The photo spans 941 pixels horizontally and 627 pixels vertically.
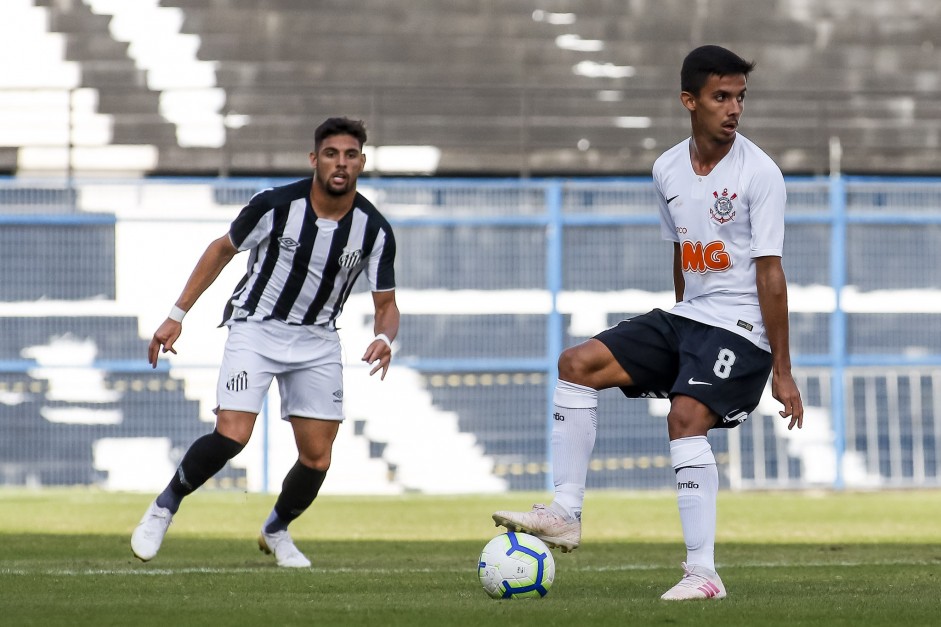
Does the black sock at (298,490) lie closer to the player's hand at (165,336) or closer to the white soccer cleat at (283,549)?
the white soccer cleat at (283,549)

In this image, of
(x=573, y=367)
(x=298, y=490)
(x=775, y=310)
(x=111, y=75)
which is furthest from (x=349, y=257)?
(x=111, y=75)

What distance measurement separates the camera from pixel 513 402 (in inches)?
546

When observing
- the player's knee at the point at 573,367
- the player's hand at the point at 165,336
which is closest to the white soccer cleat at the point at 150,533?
the player's hand at the point at 165,336

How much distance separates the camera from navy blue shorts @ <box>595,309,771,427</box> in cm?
521

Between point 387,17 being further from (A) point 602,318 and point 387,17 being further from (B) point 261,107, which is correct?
(A) point 602,318

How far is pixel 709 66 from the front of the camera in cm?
523

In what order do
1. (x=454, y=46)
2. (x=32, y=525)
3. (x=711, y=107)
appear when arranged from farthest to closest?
(x=454, y=46), (x=32, y=525), (x=711, y=107)

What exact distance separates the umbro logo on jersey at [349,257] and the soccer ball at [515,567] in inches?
83.5

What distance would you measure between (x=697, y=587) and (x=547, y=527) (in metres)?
0.55

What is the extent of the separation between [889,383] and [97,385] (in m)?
7.41

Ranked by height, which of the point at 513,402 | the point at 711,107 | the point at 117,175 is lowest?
the point at 513,402

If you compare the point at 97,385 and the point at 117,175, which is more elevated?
the point at 117,175

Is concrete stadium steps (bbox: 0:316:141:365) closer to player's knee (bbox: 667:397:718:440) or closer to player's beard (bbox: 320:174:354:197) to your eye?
player's beard (bbox: 320:174:354:197)

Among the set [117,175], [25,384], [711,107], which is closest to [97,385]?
[25,384]
